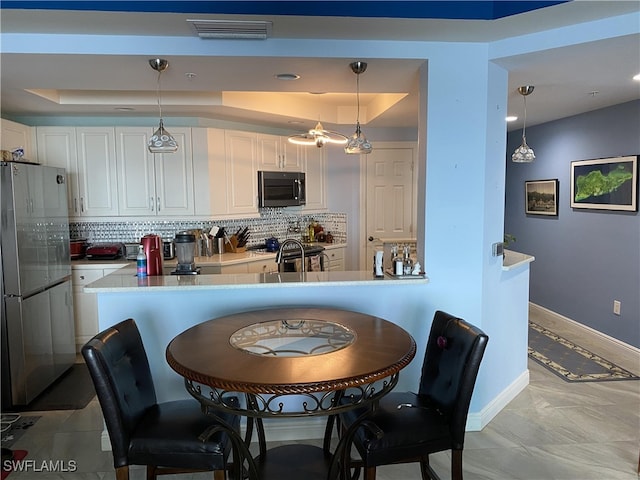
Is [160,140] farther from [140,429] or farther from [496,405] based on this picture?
[496,405]

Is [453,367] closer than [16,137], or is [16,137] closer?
[453,367]

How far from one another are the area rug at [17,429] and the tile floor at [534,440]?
2.1 inches

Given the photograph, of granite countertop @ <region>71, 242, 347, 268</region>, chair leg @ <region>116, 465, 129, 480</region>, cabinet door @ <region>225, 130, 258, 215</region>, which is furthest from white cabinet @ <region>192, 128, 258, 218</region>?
chair leg @ <region>116, 465, 129, 480</region>

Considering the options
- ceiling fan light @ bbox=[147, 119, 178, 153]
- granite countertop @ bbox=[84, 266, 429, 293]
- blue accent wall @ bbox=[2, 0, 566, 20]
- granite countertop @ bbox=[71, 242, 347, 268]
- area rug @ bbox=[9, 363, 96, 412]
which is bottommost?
area rug @ bbox=[9, 363, 96, 412]

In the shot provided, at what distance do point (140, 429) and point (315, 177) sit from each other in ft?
13.2

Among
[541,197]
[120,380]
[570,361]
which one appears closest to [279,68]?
[120,380]

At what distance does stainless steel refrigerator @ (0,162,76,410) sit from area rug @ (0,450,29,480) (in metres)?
0.67

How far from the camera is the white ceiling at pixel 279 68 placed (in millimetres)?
2201

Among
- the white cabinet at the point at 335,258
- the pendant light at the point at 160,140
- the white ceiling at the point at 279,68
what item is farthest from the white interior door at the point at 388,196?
the pendant light at the point at 160,140

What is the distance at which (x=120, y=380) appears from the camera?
183cm

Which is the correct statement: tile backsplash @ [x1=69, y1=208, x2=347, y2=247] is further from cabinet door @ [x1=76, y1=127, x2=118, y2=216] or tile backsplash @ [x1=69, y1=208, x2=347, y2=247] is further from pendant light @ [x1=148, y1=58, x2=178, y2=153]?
pendant light @ [x1=148, y1=58, x2=178, y2=153]

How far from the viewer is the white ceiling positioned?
7.22ft

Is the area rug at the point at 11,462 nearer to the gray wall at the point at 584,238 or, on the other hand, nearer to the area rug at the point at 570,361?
the area rug at the point at 570,361

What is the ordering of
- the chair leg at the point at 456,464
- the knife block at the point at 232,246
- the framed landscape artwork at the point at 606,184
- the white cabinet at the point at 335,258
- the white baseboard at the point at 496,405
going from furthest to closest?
1. the white cabinet at the point at 335,258
2. the knife block at the point at 232,246
3. the framed landscape artwork at the point at 606,184
4. the white baseboard at the point at 496,405
5. the chair leg at the point at 456,464
